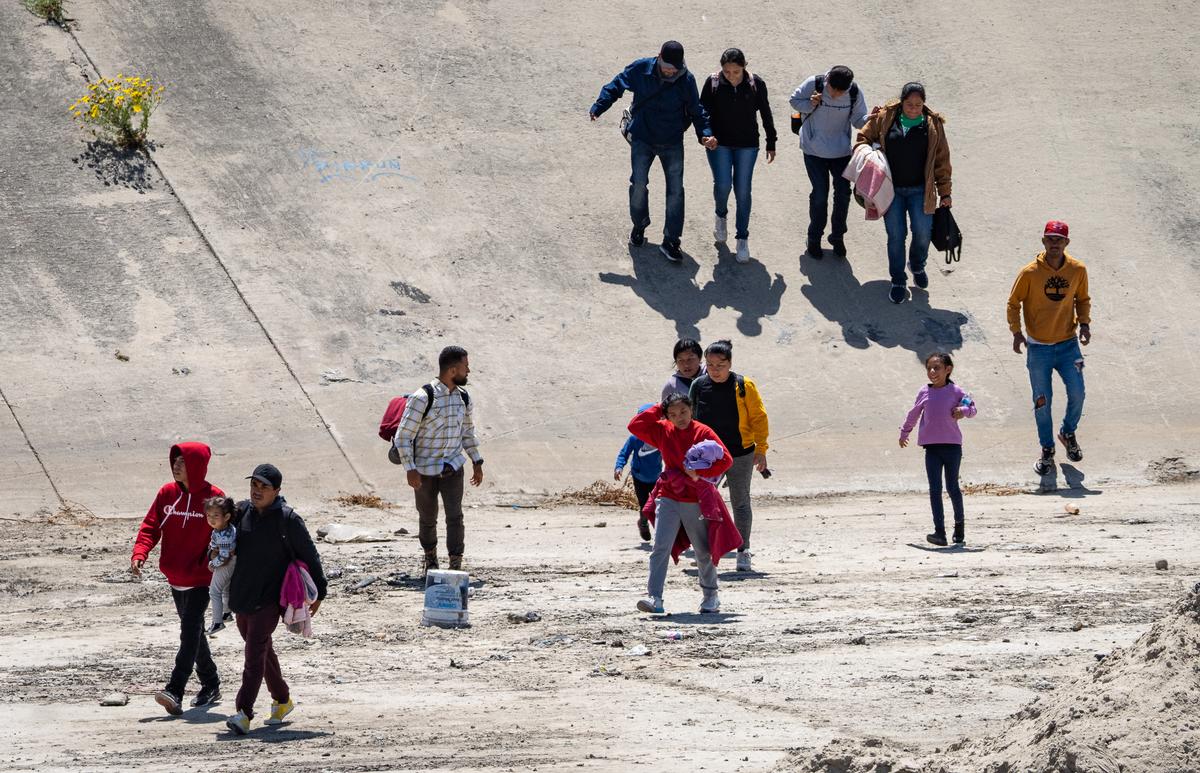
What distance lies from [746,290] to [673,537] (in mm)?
6602

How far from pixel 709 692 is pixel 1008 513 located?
219 inches

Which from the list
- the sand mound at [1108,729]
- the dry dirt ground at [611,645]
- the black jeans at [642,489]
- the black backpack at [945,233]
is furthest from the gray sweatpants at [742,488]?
the black backpack at [945,233]

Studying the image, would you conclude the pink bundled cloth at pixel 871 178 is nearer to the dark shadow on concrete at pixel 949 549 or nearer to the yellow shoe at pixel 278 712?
the dark shadow on concrete at pixel 949 549

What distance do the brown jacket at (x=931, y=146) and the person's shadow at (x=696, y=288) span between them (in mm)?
1713

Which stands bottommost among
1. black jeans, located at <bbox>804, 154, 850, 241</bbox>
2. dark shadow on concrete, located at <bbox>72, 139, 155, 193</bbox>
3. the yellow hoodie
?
the yellow hoodie

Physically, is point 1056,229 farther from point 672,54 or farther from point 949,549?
point 672,54

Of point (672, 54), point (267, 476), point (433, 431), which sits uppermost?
point (672, 54)

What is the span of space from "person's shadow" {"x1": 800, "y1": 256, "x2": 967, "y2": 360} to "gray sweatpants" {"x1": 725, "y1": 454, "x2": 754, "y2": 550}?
185 inches

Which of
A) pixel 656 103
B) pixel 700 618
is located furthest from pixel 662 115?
pixel 700 618

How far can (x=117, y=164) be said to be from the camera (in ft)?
53.3

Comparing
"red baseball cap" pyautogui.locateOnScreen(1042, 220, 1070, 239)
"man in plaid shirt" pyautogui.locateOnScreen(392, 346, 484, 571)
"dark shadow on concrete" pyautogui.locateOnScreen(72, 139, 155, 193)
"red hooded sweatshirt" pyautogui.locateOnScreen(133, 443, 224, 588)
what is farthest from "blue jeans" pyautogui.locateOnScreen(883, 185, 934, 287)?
"red hooded sweatshirt" pyautogui.locateOnScreen(133, 443, 224, 588)

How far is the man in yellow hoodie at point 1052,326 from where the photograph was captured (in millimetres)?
13445

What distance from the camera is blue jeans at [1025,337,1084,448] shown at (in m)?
13.7

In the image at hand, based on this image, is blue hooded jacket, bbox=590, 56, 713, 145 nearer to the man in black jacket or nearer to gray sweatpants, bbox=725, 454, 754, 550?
gray sweatpants, bbox=725, 454, 754, 550
